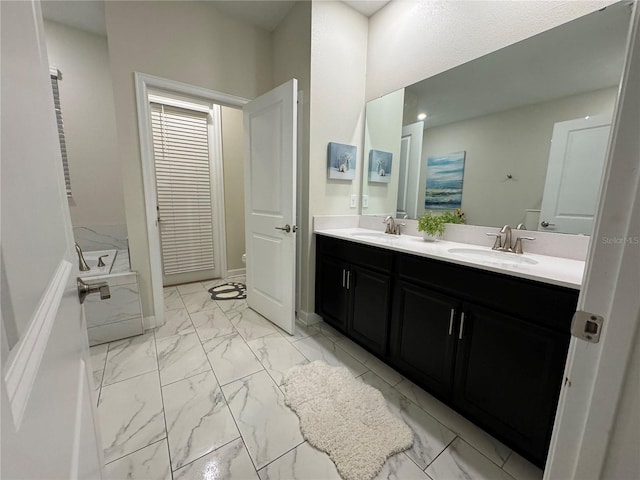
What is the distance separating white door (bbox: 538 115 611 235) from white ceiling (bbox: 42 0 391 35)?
69.4 inches

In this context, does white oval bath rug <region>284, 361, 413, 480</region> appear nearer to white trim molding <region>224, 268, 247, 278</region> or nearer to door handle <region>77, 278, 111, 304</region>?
door handle <region>77, 278, 111, 304</region>

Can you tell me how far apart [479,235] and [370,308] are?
880 millimetres

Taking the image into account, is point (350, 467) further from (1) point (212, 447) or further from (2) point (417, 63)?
(2) point (417, 63)

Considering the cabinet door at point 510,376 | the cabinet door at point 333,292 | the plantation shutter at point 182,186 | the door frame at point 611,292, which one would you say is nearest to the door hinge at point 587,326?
the door frame at point 611,292

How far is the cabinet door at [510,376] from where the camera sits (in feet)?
3.48

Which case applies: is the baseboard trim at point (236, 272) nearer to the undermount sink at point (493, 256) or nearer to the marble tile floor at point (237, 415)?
the marble tile floor at point (237, 415)

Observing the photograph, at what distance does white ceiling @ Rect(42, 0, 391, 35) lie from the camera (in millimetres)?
2117

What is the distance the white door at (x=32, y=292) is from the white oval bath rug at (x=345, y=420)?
1.05 metres

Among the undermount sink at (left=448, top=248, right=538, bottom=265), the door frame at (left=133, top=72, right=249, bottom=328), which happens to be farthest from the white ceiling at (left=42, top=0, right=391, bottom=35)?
the undermount sink at (left=448, top=248, right=538, bottom=265)

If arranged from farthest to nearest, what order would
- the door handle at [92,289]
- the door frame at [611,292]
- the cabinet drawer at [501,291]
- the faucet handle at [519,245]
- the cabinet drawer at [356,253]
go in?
the cabinet drawer at [356,253], the faucet handle at [519,245], the cabinet drawer at [501,291], the door handle at [92,289], the door frame at [611,292]

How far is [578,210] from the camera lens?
53.4 inches

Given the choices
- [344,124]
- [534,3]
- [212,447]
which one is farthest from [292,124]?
[212,447]

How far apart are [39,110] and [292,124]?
1659 mm

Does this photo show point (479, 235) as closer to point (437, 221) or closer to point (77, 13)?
point (437, 221)
